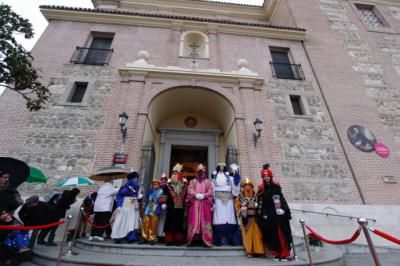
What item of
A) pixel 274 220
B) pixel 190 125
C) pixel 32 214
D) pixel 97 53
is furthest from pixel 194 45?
pixel 32 214

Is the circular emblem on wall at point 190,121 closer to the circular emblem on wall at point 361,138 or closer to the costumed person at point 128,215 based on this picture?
the costumed person at point 128,215

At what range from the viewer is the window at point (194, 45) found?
10062 mm

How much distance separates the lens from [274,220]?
386 centimetres

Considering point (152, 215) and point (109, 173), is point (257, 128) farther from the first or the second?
point (109, 173)

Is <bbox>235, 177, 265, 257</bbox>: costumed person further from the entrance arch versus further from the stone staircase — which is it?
the entrance arch

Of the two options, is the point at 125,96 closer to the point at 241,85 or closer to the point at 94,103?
the point at 94,103

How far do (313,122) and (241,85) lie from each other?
3.31 meters

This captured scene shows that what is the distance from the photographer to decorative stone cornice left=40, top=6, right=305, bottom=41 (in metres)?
10.0

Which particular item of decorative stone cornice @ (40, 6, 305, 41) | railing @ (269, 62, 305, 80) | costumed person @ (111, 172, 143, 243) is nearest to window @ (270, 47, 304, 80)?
railing @ (269, 62, 305, 80)

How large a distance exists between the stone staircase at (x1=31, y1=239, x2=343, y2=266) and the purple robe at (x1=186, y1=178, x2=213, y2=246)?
0.85 feet

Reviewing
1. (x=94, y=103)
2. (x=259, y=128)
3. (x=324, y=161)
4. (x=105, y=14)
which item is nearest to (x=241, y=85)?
(x=259, y=128)

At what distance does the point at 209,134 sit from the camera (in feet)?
31.1

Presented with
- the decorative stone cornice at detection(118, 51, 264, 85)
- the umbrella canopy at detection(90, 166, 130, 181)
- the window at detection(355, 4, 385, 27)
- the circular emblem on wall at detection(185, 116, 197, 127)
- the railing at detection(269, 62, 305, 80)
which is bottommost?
the umbrella canopy at detection(90, 166, 130, 181)

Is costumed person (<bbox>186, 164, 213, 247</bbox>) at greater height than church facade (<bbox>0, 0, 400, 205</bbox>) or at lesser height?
lesser
